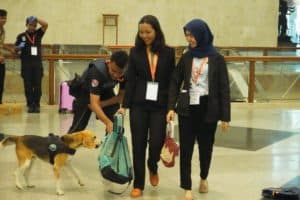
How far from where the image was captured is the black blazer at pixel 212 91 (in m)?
4.61

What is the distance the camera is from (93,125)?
867 cm

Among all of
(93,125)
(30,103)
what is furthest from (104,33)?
(93,125)

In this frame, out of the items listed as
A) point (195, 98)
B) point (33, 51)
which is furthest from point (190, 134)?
point (33, 51)

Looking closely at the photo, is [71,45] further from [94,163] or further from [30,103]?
[94,163]

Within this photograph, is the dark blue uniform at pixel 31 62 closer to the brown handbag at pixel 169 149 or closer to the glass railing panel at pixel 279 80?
the glass railing panel at pixel 279 80

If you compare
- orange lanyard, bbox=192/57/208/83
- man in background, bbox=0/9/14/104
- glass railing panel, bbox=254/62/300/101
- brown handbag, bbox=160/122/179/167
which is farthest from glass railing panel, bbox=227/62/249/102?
orange lanyard, bbox=192/57/208/83

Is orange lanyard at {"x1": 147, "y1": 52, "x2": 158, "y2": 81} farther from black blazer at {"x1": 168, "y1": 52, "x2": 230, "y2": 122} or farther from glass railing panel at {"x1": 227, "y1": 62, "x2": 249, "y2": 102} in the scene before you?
glass railing panel at {"x1": 227, "y1": 62, "x2": 249, "y2": 102}

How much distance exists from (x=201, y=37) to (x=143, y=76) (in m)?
0.61

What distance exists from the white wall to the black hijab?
15260 millimetres

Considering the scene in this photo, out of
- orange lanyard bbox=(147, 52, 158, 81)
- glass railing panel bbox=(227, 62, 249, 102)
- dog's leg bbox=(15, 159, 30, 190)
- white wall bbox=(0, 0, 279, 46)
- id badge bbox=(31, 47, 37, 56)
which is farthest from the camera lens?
white wall bbox=(0, 0, 279, 46)

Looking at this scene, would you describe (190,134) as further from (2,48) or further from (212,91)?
(2,48)

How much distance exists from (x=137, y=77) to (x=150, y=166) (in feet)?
2.82

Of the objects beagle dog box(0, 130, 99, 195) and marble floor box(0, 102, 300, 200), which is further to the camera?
marble floor box(0, 102, 300, 200)

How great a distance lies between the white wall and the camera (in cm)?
1931
